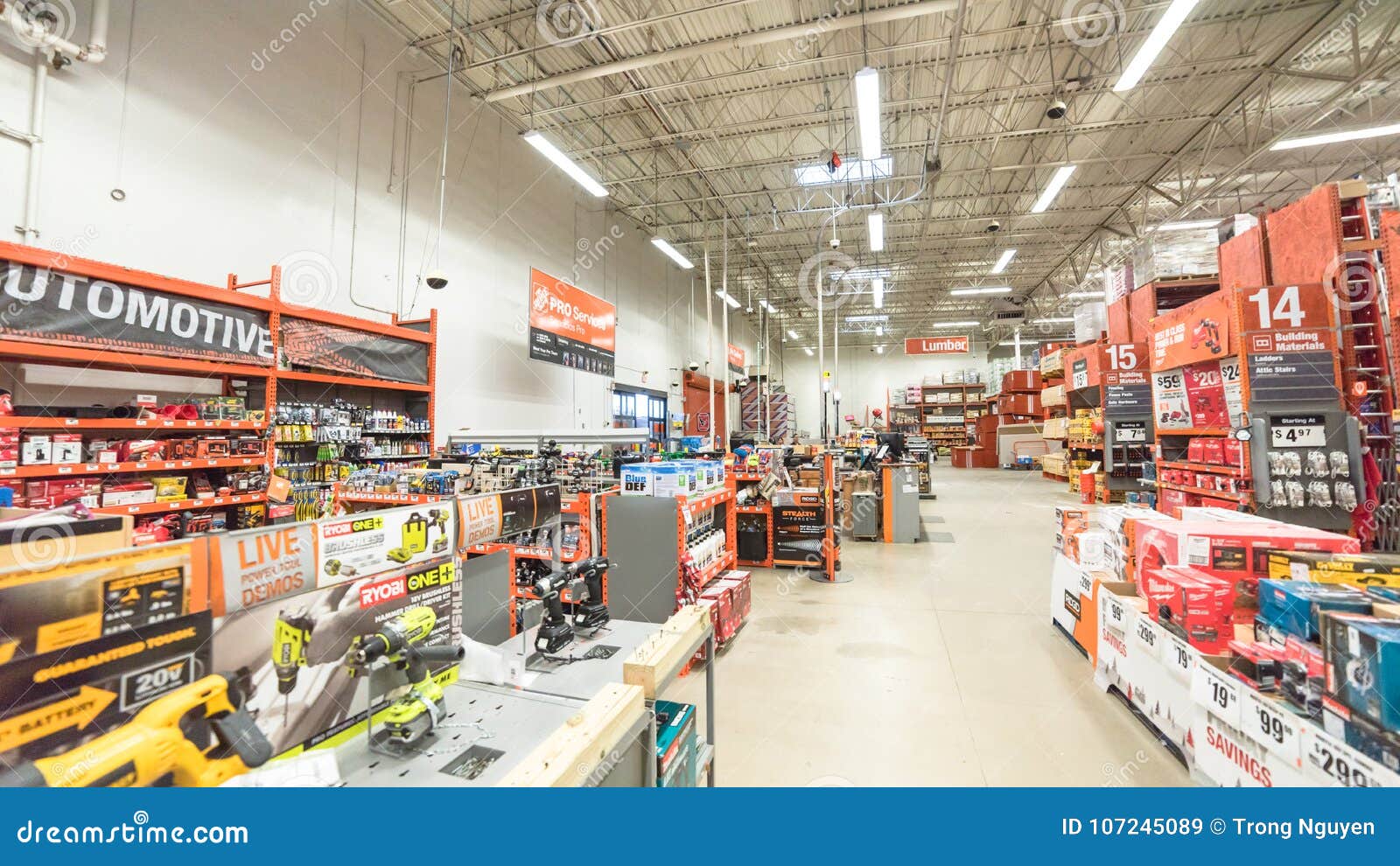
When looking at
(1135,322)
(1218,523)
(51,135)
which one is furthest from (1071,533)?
(51,135)

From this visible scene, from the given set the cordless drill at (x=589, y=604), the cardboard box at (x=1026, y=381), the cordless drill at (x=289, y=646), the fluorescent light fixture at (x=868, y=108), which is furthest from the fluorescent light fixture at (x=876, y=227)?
the cardboard box at (x=1026, y=381)

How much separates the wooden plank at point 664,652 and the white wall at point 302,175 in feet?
17.7

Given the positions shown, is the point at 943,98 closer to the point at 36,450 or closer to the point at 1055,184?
the point at 1055,184

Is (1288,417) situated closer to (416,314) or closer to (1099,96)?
(1099,96)

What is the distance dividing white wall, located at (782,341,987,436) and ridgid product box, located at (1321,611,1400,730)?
2229 centimetres

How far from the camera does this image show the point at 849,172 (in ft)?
30.2

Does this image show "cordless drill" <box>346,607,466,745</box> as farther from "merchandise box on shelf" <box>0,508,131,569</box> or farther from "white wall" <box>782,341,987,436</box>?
"white wall" <box>782,341,987,436</box>

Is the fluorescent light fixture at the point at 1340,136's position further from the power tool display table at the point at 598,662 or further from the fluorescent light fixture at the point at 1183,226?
the power tool display table at the point at 598,662

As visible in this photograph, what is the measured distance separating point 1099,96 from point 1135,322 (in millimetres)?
3953

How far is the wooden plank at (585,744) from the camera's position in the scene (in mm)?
883

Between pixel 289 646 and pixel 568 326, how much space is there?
704 cm

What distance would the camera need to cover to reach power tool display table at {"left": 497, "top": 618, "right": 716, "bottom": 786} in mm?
1294

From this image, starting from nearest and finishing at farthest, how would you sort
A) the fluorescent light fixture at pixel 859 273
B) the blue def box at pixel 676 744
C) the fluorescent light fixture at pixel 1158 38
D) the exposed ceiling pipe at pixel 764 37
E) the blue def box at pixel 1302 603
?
1. the blue def box at pixel 676 744
2. the blue def box at pixel 1302 603
3. the fluorescent light fixture at pixel 1158 38
4. the exposed ceiling pipe at pixel 764 37
5. the fluorescent light fixture at pixel 859 273

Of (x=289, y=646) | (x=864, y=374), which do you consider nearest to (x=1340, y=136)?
(x=289, y=646)
